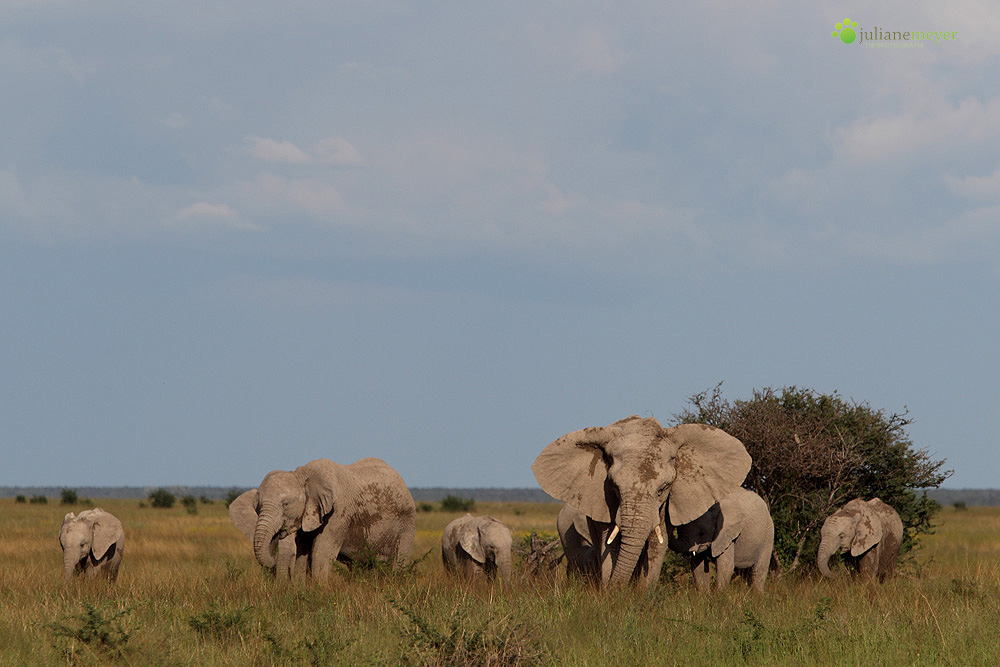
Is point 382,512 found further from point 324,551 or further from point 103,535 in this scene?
point 103,535

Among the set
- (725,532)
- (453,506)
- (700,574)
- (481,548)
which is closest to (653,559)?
(725,532)

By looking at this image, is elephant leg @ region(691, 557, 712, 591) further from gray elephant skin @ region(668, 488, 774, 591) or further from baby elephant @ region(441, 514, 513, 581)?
baby elephant @ region(441, 514, 513, 581)

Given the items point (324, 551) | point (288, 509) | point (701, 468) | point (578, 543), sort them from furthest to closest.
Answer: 1. point (578, 543)
2. point (324, 551)
3. point (288, 509)
4. point (701, 468)

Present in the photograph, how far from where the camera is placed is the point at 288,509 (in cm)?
1359

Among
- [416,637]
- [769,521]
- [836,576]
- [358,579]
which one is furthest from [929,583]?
[416,637]

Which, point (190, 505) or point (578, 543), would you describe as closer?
point (578, 543)

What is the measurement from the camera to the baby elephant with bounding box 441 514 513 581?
1481cm

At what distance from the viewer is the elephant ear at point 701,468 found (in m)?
11.6


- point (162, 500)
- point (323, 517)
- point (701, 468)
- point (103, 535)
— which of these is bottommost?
point (162, 500)

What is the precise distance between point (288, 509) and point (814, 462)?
352 inches

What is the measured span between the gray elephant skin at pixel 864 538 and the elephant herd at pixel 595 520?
20 mm

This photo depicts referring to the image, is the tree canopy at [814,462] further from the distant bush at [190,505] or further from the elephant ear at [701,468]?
the distant bush at [190,505]

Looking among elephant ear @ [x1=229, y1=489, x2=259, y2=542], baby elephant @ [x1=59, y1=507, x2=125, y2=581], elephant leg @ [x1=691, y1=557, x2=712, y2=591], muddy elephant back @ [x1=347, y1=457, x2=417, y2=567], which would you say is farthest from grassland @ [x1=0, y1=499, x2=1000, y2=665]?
baby elephant @ [x1=59, y1=507, x2=125, y2=581]

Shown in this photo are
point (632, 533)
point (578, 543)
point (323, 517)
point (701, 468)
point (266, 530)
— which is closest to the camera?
point (632, 533)
